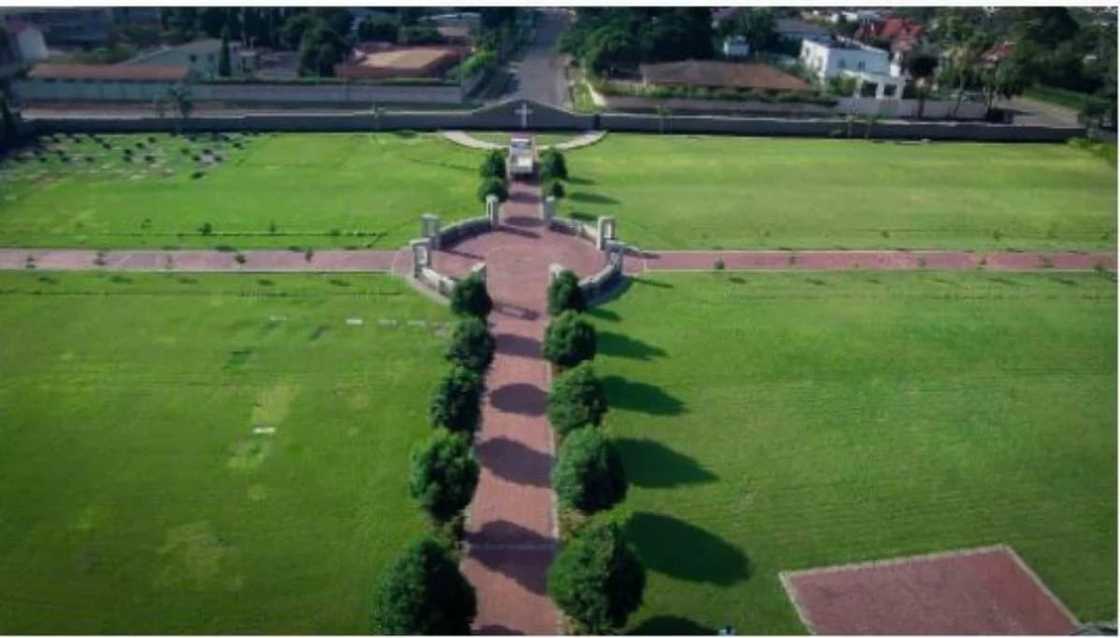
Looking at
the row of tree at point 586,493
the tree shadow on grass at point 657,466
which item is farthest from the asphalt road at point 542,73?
the tree shadow on grass at point 657,466

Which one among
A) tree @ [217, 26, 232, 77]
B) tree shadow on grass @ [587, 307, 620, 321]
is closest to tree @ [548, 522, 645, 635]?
tree shadow on grass @ [587, 307, 620, 321]

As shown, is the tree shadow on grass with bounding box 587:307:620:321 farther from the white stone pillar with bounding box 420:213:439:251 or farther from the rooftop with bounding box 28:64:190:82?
the rooftop with bounding box 28:64:190:82

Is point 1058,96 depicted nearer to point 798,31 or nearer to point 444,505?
point 798,31

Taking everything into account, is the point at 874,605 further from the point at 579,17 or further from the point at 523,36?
the point at 523,36

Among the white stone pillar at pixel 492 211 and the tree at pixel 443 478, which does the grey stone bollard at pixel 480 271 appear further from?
the tree at pixel 443 478

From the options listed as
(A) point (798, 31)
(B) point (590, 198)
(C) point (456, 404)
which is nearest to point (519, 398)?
(C) point (456, 404)

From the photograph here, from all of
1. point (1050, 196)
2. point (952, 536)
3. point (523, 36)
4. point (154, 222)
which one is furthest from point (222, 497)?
point (523, 36)
